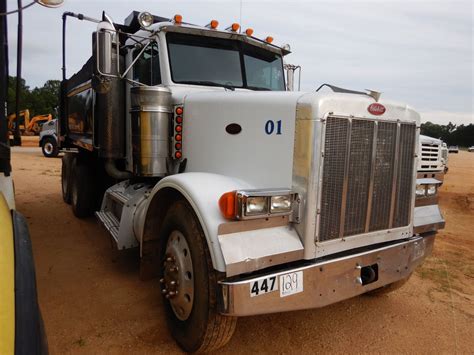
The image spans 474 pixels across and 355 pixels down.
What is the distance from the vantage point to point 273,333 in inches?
123

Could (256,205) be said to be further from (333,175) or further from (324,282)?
(324,282)

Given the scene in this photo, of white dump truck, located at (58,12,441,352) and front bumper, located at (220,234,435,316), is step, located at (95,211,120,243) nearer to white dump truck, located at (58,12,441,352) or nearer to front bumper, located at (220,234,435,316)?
white dump truck, located at (58,12,441,352)

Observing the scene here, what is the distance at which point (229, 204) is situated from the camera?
93.7 inches

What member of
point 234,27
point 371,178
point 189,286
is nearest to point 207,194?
point 189,286

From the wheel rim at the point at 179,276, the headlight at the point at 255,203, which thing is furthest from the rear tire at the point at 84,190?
the headlight at the point at 255,203

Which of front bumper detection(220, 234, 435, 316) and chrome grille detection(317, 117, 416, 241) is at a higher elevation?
chrome grille detection(317, 117, 416, 241)

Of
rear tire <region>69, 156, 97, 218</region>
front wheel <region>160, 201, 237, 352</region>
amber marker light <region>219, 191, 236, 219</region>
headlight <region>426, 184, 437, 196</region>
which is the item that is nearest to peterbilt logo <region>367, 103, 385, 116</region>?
headlight <region>426, 184, 437, 196</region>

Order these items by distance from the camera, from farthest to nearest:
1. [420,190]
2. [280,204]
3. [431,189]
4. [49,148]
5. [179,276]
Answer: [49,148] < [431,189] < [420,190] < [179,276] < [280,204]

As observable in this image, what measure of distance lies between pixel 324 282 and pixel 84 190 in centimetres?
509

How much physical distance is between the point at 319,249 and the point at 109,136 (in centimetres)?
279

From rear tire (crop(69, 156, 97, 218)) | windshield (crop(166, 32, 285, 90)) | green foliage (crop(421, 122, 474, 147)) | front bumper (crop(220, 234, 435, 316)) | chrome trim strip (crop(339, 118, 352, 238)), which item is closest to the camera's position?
front bumper (crop(220, 234, 435, 316))

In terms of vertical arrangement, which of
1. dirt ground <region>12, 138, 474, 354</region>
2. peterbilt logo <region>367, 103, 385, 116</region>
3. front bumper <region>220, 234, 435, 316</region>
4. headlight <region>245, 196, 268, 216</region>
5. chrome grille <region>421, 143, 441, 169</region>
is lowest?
dirt ground <region>12, 138, 474, 354</region>

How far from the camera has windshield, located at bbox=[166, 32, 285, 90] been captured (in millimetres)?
3947

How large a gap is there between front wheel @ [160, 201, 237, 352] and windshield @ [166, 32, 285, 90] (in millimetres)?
1619
